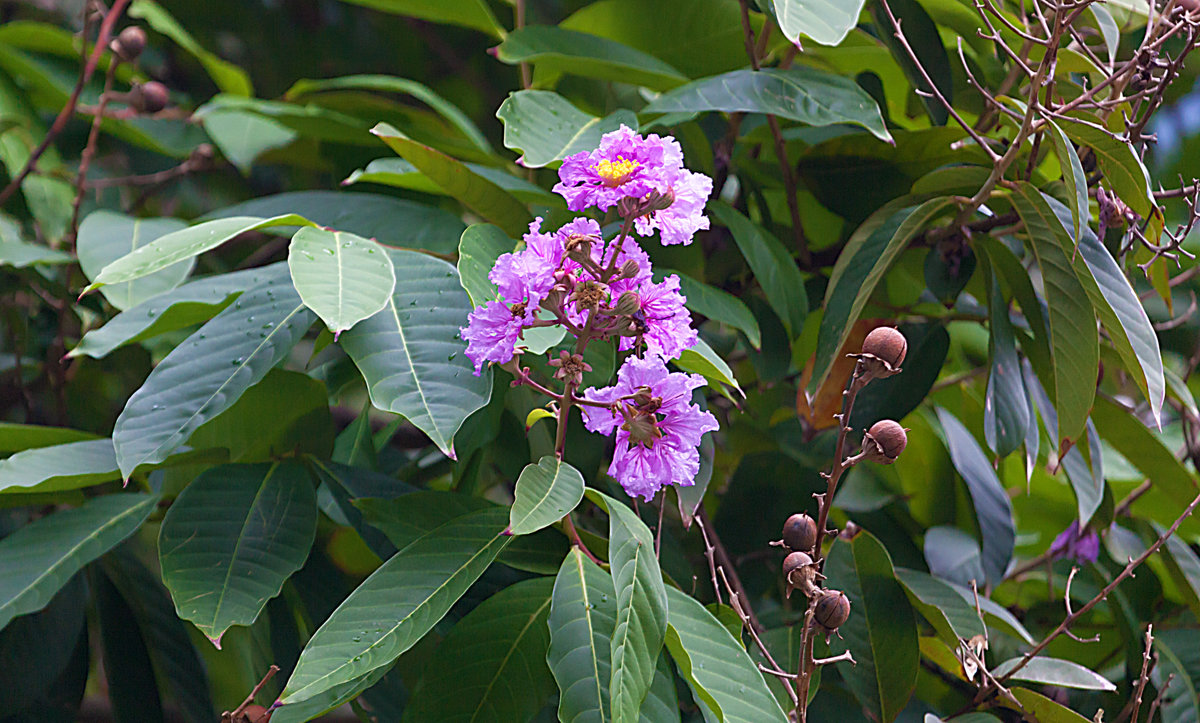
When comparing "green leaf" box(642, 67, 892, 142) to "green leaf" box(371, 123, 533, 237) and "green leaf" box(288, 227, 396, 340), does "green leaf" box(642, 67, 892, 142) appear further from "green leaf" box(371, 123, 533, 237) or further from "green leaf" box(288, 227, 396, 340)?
"green leaf" box(288, 227, 396, 340)

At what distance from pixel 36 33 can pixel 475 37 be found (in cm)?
69

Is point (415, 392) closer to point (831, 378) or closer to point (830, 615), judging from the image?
point (830, 615)

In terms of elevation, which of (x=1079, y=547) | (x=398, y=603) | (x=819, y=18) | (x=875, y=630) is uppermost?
(x=819, y=18)

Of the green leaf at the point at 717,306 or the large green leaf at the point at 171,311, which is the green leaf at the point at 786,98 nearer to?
the green leaf at the point at 717,306

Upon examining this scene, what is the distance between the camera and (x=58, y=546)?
2.06 ft

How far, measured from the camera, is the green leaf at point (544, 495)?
0.45 metres

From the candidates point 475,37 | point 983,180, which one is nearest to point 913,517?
point 983,180

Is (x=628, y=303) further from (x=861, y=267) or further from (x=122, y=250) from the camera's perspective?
(x=122, y=250)

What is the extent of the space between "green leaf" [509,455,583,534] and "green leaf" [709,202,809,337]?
277mm

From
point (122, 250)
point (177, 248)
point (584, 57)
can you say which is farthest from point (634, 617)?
point (122, 250)

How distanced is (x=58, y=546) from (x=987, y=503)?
73 centimetres

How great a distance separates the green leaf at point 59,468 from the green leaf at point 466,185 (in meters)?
0.31

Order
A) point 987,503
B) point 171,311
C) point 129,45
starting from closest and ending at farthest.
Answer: point 171,311, point 987,503, point 129,45

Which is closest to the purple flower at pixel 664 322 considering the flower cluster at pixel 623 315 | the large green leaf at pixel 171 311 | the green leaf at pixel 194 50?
the flower cluster at pixel 623 315
